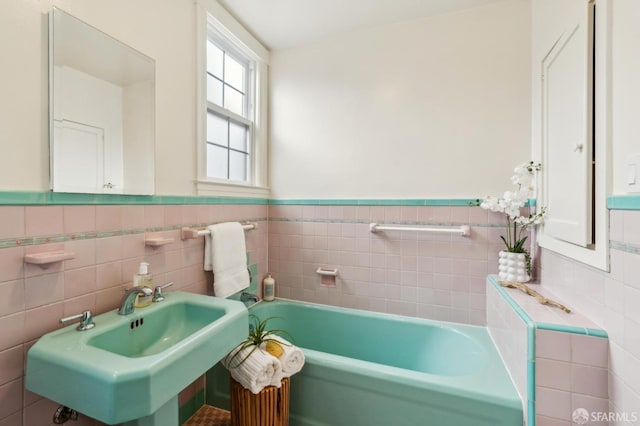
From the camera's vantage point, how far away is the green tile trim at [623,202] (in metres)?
0.85

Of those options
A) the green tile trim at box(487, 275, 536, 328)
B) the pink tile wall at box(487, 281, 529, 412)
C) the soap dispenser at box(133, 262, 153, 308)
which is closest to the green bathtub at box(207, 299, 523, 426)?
the pink tile wall at box(487, 281, 529, 412)

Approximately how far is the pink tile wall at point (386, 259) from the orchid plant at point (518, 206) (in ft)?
0.28

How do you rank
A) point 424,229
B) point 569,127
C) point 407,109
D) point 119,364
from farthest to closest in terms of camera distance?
point 407,109, point 424,229, point 569,127, point 119,364

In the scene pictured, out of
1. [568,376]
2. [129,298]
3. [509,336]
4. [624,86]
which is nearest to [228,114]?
[129,298]

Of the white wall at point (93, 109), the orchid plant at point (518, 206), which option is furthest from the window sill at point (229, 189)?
the orchid plant at point (518, 206)

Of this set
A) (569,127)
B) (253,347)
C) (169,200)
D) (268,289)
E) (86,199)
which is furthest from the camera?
(268,289)

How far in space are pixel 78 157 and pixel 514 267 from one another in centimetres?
216

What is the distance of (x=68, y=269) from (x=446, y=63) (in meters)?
2.33

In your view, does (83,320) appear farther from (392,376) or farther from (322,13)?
(322,13)

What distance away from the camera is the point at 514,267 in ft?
5.28

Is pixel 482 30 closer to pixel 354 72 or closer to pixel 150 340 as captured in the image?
pixel 354 72

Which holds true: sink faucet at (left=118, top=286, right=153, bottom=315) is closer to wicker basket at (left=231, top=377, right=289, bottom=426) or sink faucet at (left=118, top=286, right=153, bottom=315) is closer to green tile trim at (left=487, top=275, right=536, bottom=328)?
wicker basket at (left=231, top=377, right=289, bottom=426)

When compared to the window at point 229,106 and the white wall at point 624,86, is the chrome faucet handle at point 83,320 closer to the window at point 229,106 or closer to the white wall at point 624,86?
the window at point 229,106

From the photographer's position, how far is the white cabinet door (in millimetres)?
1077
